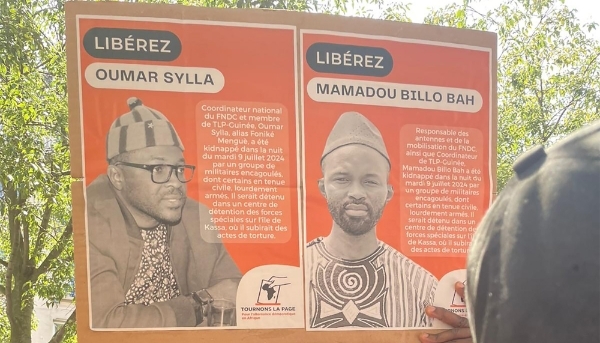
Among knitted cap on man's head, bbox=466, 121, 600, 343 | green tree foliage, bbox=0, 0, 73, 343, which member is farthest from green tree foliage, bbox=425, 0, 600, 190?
knitted cap on man's head, bbox=466, 121, 600, 343

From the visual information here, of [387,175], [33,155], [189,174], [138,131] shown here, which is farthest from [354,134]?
[33,155]

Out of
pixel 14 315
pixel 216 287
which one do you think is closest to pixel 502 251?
pixel 216 287

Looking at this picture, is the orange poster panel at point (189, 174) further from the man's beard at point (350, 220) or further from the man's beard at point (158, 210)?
the man's beard at point (350, 220)

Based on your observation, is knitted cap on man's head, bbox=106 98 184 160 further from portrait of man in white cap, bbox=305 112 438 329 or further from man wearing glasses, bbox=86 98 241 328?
portrait of man in white cap, bbox=305 112 438 329

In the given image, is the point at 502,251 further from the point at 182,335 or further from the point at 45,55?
the point at 45,55

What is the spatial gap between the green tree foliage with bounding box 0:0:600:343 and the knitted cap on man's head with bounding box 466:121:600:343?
14.7 feet

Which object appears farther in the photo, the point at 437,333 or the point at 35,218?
the point at 35,218

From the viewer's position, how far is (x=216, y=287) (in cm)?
142

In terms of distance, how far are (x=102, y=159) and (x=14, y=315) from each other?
567 cm

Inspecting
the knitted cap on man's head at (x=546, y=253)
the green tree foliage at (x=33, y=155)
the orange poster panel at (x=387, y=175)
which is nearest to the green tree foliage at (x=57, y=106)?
the green tree foliage at (x=33, y=155)

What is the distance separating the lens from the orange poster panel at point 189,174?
1384 mm

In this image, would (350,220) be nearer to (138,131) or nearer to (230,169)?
(230,169)

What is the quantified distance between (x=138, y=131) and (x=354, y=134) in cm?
53

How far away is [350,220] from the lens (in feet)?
4.94
